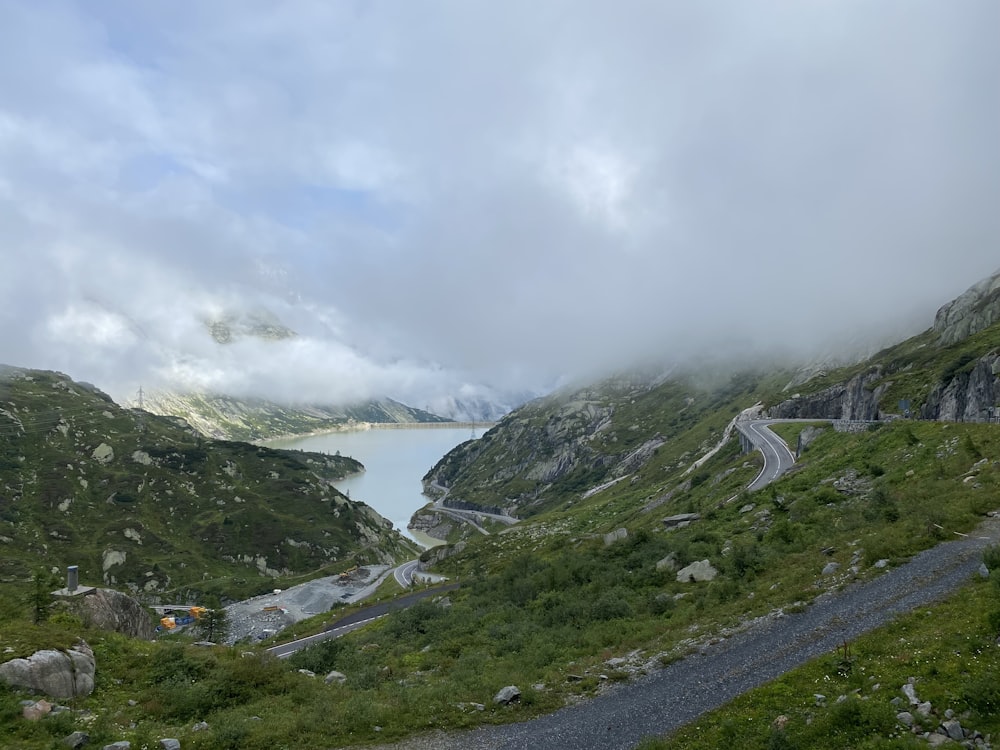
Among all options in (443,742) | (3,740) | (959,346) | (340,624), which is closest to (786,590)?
(443,742)

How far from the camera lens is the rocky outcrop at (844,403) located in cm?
8462

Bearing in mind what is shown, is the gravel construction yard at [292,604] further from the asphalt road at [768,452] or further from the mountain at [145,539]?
the asphalt road at [768,452]

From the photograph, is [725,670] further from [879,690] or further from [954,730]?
[954,730]

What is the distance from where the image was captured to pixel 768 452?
65688mm

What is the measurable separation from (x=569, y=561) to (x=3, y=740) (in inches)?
1158

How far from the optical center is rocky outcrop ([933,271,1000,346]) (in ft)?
330

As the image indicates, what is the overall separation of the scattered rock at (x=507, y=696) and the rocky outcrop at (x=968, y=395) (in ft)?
175

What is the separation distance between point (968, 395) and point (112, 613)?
81.3m

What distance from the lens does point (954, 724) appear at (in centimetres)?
1034

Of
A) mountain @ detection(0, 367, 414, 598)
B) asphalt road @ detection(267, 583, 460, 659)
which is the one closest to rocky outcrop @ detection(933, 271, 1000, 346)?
asphalt road @ detection(267, 583, 460, 659)

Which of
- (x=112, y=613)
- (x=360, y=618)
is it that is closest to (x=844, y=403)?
(x=360, y=618)

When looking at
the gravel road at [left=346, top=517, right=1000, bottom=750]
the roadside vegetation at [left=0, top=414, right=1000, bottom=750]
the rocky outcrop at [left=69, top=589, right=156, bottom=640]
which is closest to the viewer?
the roadside vegetation at [left=0, top=414, right=1000, bottom=750]

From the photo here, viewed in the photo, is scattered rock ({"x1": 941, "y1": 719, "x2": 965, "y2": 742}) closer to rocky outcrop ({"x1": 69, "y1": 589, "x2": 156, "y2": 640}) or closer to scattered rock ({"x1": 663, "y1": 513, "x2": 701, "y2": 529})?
scattered rock ({"x1": 663, "y1": 513, "x2": 701, "y2": 529})

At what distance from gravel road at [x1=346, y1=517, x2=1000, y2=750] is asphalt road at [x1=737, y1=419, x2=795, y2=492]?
90.3 ft
